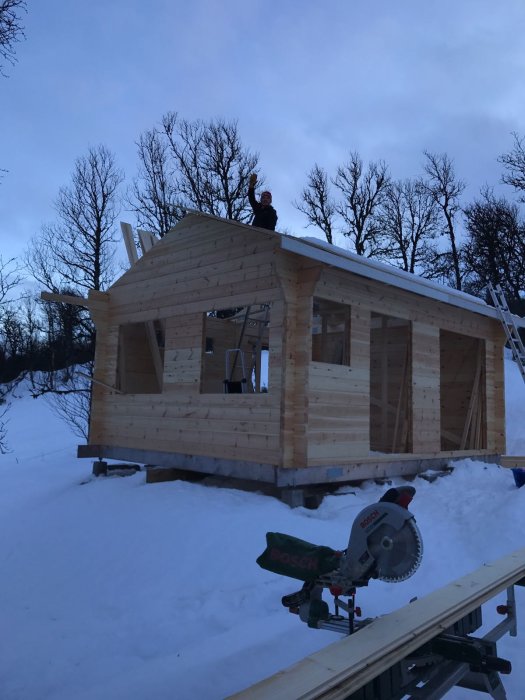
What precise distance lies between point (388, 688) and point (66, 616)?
10.9 ft

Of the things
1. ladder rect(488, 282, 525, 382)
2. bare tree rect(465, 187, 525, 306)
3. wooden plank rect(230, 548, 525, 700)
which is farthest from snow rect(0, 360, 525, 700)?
bare tree rect(465, 187, 525, 306)

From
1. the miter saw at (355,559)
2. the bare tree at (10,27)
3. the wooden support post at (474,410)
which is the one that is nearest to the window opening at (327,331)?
the wooden support post at (474,410)

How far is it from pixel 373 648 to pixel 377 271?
21.5 ft

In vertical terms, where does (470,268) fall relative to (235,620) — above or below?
above

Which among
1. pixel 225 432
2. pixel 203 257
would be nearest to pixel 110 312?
pixel 203 257

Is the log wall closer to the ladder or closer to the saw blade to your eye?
the ladder

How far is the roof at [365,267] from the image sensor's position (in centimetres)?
731

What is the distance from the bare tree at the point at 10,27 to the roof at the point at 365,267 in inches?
141

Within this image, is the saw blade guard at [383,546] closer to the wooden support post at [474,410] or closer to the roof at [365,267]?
→ the roof at [365,267]

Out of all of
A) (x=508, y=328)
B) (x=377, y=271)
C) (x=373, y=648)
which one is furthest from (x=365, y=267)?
(x=373, y=648)

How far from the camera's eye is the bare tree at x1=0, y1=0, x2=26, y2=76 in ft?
15.1

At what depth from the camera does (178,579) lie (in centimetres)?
542

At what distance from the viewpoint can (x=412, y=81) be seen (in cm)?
1184

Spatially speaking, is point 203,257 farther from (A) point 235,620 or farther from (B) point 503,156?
(B) point 503,156
